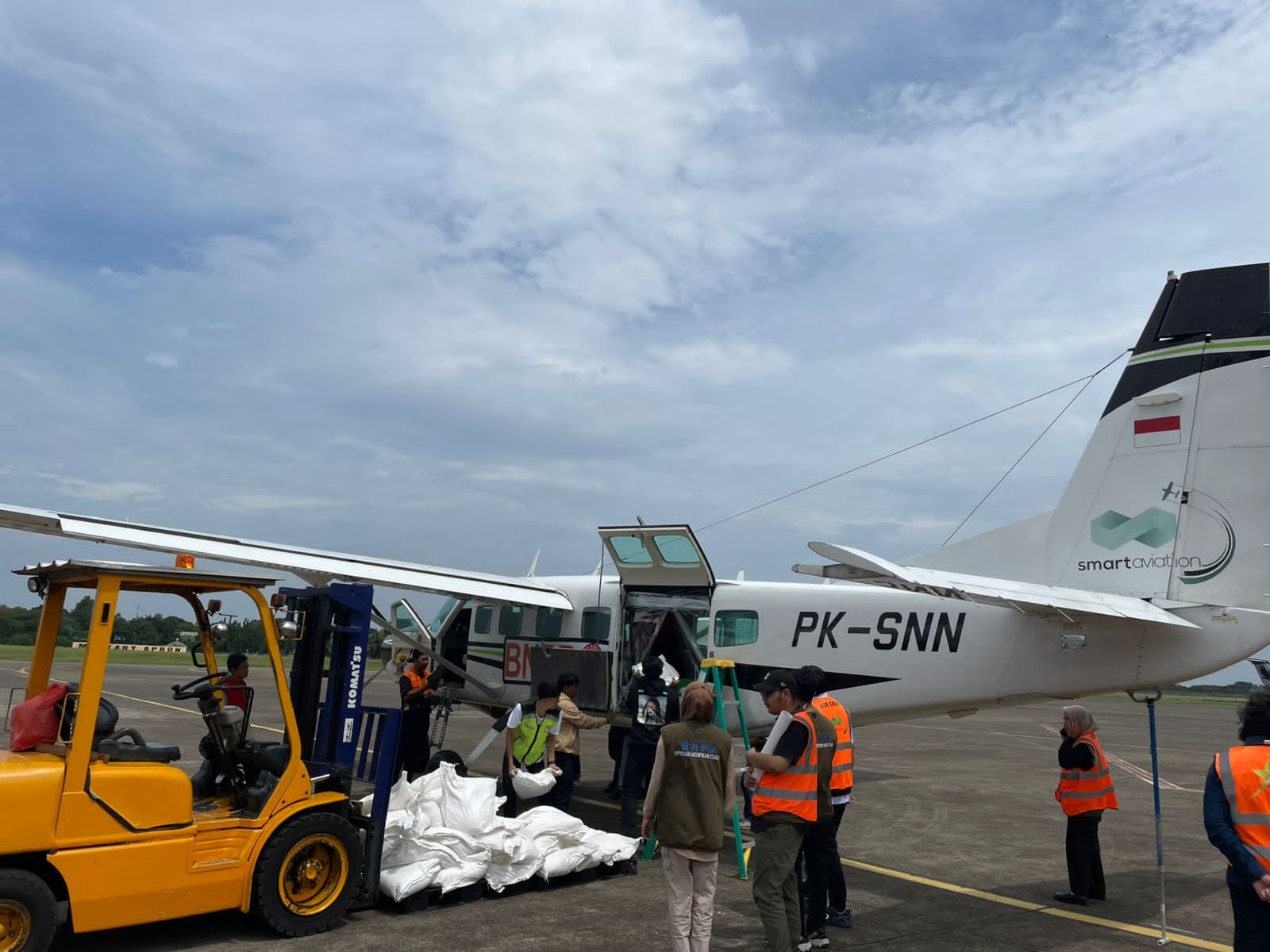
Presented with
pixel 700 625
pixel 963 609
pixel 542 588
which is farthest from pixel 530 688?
pixel 963 609

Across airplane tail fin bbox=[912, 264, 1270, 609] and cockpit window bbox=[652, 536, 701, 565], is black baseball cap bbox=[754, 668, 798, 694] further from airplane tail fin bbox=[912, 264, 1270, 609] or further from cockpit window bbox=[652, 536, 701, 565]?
airplane tail fin bbox=[912, 264, 1270, 609]

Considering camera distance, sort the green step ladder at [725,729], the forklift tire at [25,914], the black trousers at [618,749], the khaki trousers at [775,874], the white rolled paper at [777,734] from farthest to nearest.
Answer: the black trousers at [618,749] → the green step ladder at [725,729] → the white rolled paper at [777,734] → the khaki trousers at [775,874] → the forklift tire at [25,914]

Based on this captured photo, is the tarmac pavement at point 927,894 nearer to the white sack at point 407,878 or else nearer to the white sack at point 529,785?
the white sack at point 407,878

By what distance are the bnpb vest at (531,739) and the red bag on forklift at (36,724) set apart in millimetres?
4504

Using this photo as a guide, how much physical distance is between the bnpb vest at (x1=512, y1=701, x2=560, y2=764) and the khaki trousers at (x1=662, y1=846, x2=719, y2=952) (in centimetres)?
404

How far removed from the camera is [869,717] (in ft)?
36.0

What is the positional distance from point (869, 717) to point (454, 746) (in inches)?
412

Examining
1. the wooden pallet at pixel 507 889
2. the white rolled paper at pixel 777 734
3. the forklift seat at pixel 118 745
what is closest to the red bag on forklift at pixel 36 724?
the forklift seat at pixel 118 745

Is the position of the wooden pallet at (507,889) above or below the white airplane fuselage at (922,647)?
below

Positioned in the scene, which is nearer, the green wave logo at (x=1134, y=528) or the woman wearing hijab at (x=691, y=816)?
the woman wearing hijab at (x=691, y=816)

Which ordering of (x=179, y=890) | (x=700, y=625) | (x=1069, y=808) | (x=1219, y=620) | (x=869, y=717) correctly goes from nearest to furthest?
1. (x=179, y=890)
2. (x=1069, y=808)
3. (x=1219, y=620)
4. (x=869, y=717)
5. (x=700, y=625)

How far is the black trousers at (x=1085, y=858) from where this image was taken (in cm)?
791

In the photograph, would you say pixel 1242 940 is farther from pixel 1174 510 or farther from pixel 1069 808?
pixel 1174 510

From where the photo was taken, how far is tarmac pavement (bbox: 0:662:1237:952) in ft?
21.6
